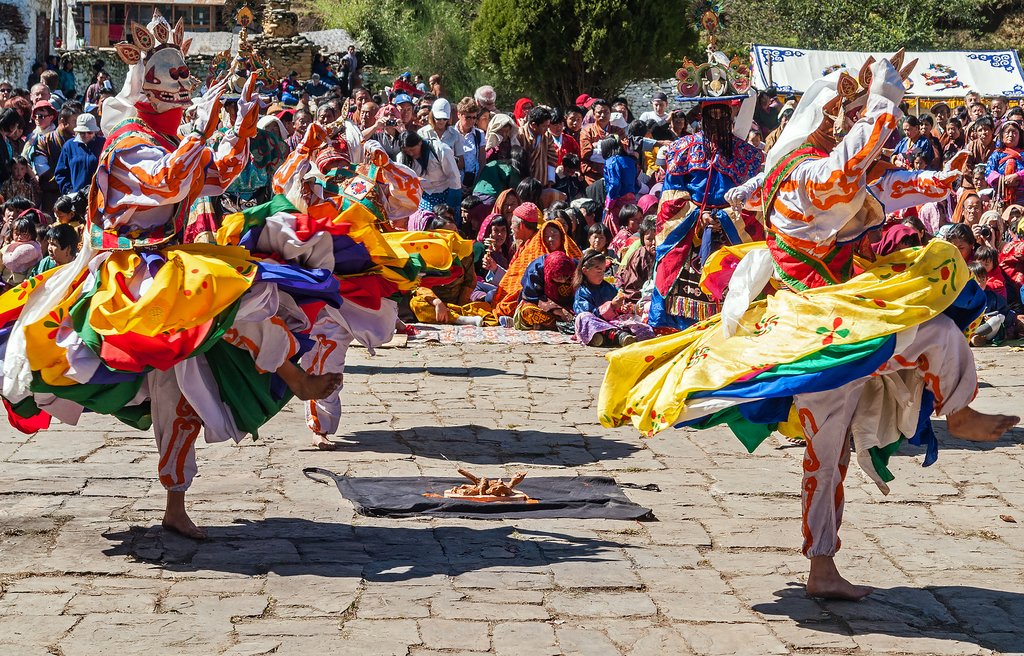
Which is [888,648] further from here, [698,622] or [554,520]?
[554,520]

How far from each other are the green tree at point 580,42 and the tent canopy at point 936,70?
3264 mm

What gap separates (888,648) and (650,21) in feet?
71.2

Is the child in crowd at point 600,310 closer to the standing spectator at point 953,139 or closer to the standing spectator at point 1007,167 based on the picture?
the standing spectator at point 1007,167

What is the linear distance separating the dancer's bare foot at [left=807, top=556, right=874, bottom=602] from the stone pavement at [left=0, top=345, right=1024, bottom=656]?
2.9 inches

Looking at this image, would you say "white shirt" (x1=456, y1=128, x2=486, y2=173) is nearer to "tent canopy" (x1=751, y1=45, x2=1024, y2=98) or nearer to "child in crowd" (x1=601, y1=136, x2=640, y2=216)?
"child in crowd" (x1=601, y1=136, x2=640, y2=216)

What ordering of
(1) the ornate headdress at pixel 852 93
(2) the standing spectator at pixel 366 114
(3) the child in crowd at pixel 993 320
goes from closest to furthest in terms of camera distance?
(1) the ornate headdress at pixel 852 93 → (3) the child in crowd at pixel 993 320 → (2) the standing spectator at pixel 366 114

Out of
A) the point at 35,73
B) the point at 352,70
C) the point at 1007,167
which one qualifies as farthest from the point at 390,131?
the point at 35,73

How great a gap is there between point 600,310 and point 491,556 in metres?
6.21

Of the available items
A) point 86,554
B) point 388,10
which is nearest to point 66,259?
point 86,554

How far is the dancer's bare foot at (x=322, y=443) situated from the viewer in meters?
7.28

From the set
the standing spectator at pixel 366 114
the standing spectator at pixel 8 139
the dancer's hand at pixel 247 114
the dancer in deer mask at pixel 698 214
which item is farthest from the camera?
the standing spectator at pixel 366 114

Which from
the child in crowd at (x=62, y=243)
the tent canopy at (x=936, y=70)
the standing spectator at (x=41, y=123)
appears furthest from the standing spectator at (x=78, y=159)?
the tent canopy at (x=936, y=70)

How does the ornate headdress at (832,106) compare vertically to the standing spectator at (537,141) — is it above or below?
above

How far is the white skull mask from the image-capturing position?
555 cm
